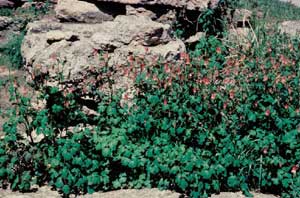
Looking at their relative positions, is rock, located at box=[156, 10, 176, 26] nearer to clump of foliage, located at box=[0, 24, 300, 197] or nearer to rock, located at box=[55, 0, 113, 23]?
rock, located at box=[55, 0, 113, 23]

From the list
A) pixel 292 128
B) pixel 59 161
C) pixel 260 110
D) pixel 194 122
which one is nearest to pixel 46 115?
pixel 59 161

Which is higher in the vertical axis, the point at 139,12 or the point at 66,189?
the point at 139,12

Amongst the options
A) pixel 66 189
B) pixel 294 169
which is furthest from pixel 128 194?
pixel 294 169

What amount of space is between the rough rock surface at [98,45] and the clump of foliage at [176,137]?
69 centimetres

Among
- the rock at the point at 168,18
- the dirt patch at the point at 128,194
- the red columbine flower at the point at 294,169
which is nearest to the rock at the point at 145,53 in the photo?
the rock at the point at 168,18

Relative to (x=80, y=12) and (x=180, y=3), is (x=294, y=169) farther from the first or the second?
(x=80, y=12)

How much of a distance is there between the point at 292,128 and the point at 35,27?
4117 millimetres

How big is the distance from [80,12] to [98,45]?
1412 mm

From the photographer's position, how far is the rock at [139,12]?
6.93 metres

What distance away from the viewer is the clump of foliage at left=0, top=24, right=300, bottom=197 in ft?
14.7

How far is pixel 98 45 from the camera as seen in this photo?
588cm

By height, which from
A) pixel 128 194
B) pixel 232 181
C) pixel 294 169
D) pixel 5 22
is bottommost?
pixel 128 194

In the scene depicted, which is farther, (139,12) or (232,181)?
(139,12)

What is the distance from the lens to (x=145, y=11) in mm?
6926
